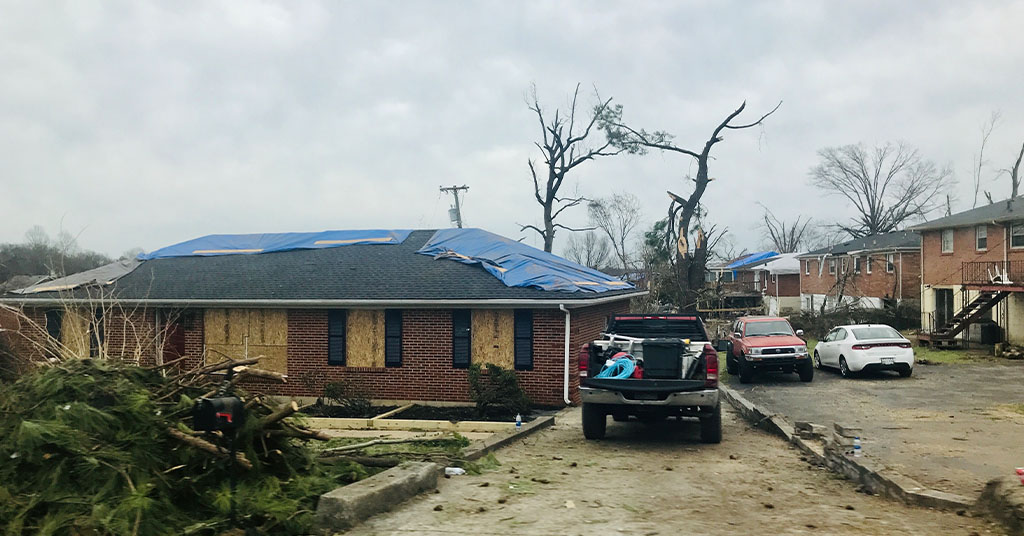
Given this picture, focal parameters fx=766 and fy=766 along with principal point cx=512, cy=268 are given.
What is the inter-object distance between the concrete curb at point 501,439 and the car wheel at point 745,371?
27.6 feet

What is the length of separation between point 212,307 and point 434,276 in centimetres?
592

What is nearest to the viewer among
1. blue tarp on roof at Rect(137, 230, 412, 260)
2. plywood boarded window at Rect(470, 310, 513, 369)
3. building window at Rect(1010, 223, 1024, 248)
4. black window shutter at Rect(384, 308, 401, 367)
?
plywood boarded window at Rect(470, 310, 513, 369)

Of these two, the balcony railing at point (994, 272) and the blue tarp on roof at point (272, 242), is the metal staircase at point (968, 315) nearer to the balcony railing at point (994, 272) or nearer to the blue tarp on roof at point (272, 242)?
the balcony railing at point (994, 272)

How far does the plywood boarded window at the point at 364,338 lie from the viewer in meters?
19.1

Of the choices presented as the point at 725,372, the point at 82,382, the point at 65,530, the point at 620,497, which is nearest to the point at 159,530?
the point at 65,530

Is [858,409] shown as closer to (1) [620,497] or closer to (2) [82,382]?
(1) [620,497]

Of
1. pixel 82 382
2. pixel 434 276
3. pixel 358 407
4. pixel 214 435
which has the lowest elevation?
pixel 358 407

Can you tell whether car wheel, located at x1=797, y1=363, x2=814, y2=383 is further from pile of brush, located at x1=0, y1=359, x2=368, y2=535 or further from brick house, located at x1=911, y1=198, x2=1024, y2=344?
pile of brush, located at x1=0, y1=359, x2=368, y2=535

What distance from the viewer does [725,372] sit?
25.2m

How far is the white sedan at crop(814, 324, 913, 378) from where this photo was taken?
21.4 m

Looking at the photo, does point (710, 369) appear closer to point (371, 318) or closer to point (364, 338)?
point (371, 318)

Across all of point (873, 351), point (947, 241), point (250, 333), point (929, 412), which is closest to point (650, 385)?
point (929, 412)

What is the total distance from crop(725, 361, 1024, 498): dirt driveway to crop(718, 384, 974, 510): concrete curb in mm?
368

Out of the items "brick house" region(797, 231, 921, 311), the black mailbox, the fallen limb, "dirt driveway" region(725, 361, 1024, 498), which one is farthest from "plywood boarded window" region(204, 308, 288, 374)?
"brick house" region(797, 231, 921, 311)
